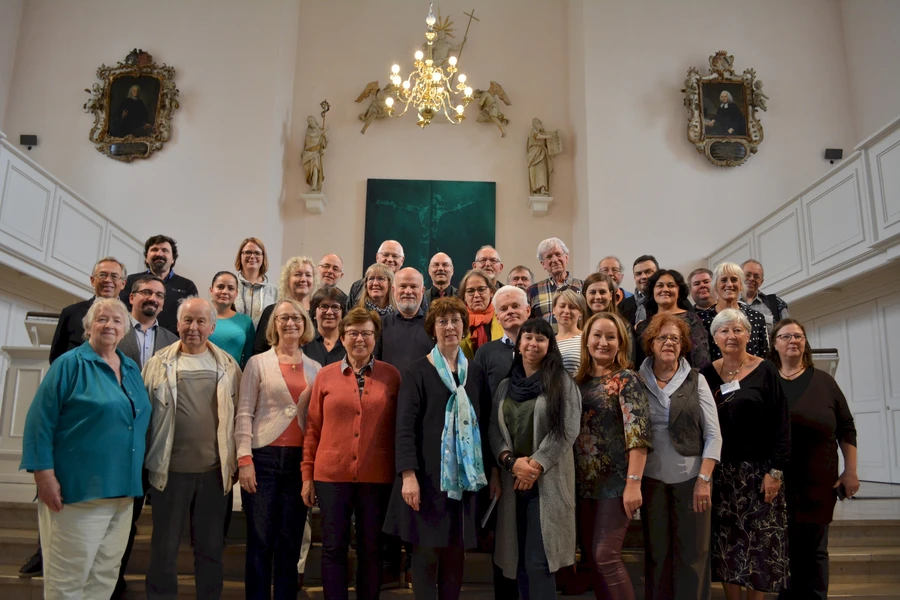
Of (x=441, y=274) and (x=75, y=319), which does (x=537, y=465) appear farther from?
(x=75, y=319)

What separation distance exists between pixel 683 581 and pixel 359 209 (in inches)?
306

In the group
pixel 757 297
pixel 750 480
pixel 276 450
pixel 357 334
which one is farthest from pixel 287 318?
pixel 757 297

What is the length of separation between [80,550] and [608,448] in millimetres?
2072

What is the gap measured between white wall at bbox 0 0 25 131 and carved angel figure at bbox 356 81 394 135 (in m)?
4.79

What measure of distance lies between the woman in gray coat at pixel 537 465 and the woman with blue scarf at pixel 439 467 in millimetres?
109

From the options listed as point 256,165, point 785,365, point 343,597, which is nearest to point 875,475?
point 785,365

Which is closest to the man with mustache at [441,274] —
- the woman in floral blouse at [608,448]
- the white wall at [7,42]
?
the woman in floral blouse at [608,448]

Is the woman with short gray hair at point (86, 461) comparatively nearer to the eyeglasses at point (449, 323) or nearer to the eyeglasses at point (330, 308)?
the eyeglasses at point (330, 308)

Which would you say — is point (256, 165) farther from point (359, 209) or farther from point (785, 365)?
point (785, 365)

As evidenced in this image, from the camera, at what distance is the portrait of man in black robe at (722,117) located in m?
9.25

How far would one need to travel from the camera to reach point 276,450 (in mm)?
2977

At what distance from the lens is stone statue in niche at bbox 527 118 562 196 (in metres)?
9.60

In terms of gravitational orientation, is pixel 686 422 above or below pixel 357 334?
below

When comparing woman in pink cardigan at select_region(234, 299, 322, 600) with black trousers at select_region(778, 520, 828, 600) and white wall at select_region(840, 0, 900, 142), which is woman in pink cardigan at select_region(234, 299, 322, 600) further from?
white wall at select_region(840, 0, 900, 142)
